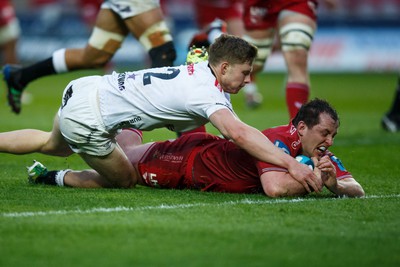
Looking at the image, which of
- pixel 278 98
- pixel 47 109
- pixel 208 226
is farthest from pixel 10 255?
pixel 278 98

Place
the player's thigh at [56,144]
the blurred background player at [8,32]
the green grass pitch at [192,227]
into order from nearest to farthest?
1. the green grass pitch at [192,227]
2. the player's thigh at [56,144]
3. the blurred background player at [8,32]

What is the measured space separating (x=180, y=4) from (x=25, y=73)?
58.6 feet

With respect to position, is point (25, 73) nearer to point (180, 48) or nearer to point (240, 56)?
point (240, 56)

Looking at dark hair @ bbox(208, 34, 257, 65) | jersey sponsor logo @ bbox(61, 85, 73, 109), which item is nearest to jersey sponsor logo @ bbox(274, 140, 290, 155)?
dark hair @ bbox(208, 34, 257, 65)

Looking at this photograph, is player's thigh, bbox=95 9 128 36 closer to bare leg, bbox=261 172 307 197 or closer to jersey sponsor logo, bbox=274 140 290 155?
jersey sponsor logo, bbox=274 140 290 155

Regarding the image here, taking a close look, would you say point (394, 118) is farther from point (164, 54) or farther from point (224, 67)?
point (224, 67)

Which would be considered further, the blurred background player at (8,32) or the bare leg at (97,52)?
the blurred background player at (8,32)

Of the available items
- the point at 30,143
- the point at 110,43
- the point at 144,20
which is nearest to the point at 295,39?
the point at 144,20

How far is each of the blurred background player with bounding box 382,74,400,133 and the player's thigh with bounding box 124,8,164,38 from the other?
3.88 meters

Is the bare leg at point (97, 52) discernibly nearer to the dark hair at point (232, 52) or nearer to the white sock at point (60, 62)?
the white sock at point (60, 62)

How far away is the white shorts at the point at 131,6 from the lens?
338 inches

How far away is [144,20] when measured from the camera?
8.62 meters

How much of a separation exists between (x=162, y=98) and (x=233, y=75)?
0.49 meters

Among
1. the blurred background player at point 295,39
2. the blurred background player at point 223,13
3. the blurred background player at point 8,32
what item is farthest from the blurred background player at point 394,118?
the blurred background player at point 8,32
